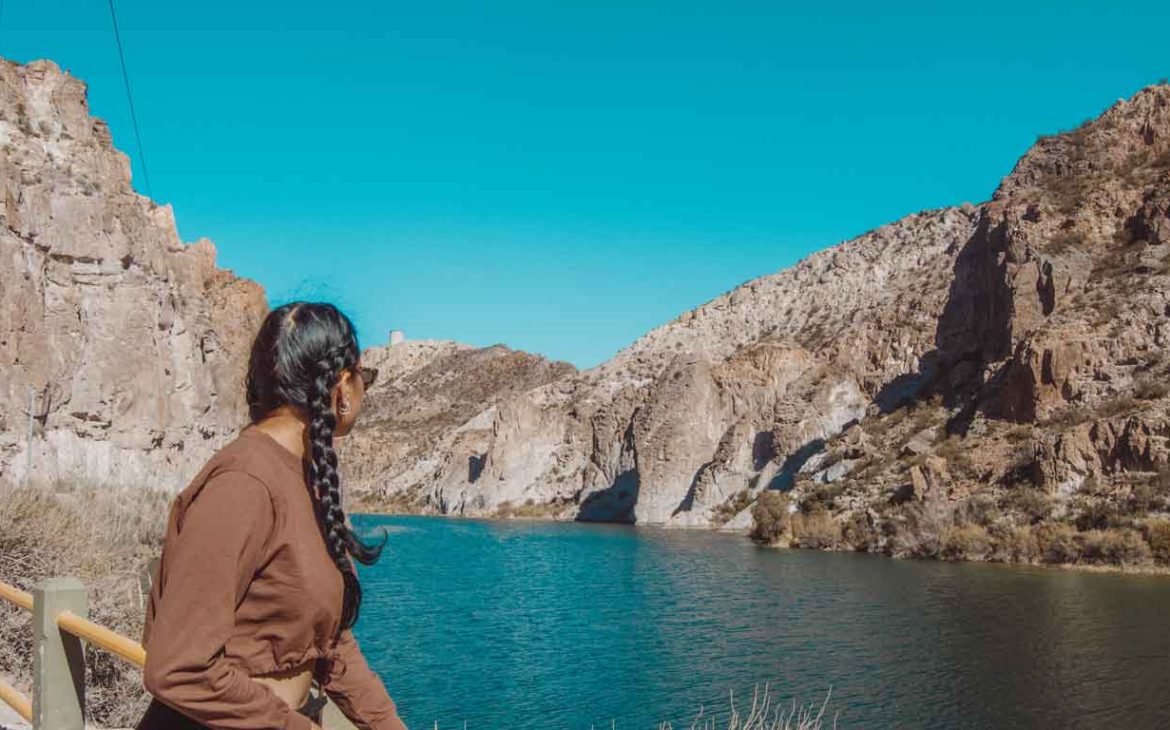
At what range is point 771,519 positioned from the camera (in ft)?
167

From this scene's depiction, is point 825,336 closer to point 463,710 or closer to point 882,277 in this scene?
point 882,277

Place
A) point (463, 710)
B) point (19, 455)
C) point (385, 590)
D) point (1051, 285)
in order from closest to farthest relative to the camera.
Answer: point (463, 710), point (19, 455), point (385, 590), point (1051, 285)

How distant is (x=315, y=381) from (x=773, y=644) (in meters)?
20.7

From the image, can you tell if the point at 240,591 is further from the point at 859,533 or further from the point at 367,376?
the point at 859,533

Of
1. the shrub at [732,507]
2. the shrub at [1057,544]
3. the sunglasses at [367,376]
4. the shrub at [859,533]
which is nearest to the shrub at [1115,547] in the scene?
the shrub at [1057,544]

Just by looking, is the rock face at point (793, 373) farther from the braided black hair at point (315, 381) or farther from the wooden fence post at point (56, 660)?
the wooden fence post at point (56, 660)

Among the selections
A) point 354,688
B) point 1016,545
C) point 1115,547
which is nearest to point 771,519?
point 1016,545

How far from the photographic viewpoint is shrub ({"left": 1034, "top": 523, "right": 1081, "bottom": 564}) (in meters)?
35.2

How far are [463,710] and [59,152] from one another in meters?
23.9

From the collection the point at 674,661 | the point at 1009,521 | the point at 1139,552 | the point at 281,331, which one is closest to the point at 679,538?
the point at 1009,521

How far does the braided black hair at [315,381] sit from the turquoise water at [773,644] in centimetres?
803

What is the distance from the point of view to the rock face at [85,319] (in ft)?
79.0

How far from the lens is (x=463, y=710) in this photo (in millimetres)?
15859

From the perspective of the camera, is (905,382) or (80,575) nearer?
(80,575)
